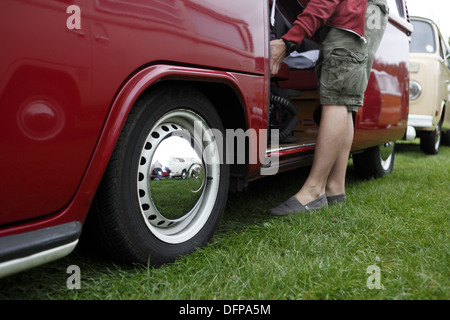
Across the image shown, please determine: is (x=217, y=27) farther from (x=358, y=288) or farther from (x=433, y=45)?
(x=433, y=45)

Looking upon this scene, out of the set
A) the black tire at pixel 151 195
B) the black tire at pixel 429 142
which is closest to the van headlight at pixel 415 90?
the black tire at pixel 429 142

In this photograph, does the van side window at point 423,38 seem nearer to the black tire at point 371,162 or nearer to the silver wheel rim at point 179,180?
the black tire at point 371,162

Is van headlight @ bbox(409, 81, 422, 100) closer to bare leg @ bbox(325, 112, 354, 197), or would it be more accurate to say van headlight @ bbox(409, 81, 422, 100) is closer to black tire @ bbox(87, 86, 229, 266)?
bare leg @ bbox(325, 112, 354, 197)

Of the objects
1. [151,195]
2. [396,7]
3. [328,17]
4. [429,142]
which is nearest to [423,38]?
[429,142]

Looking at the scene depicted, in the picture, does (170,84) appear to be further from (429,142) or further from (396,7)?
(429,142)

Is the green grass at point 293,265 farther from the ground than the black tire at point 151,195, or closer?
closer

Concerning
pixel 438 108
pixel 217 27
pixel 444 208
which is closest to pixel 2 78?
pixel 217 27

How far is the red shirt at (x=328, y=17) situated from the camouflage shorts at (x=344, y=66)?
0.15 feet

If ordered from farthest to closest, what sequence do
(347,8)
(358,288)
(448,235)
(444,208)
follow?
(444,208) → (347,8) → (448,235) → (358,288)

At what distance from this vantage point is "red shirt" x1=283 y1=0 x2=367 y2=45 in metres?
2.06

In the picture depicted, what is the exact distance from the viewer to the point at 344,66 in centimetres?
220

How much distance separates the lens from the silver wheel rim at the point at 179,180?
55.6 inches

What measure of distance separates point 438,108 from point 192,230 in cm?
543

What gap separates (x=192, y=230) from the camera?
1607 mm
